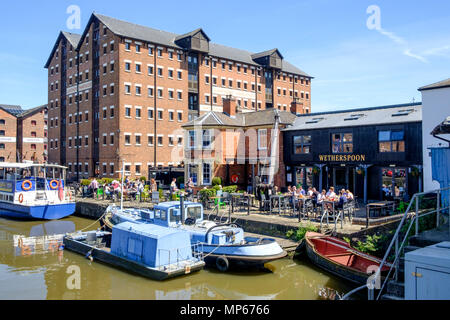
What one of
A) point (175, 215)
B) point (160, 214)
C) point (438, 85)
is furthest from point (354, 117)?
point (160, 214)

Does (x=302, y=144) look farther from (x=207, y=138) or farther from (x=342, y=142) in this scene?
(x=207, y=138)

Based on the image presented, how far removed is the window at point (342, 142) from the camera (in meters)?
26.5

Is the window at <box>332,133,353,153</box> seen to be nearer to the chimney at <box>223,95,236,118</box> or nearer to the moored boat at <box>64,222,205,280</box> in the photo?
the chimney at <box>223,95,236,118</box>

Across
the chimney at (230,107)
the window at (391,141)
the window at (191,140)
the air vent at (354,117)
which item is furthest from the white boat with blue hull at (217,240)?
the chimney at (230,107)

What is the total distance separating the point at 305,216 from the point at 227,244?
624cm

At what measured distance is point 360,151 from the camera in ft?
84.6

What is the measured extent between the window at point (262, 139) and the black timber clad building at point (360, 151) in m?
1.62

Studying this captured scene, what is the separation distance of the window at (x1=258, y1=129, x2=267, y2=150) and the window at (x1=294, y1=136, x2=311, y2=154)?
101 inches

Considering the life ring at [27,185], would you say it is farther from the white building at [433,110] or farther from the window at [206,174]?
the white building at [433,110]

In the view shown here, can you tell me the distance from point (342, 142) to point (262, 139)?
6845mm

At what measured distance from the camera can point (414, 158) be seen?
23375 millimetres

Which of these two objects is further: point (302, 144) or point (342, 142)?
point (302, 144)

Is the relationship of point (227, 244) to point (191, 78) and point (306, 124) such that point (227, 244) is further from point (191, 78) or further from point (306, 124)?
point (191, 78)
